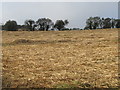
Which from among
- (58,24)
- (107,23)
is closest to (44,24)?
(58,24)

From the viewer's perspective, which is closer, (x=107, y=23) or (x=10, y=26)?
(x=10, y=26)

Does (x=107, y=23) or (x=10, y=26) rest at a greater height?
(x=107, y=23)

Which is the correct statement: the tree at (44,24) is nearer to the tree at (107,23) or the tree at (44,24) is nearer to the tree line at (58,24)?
the tree line at (58,24)

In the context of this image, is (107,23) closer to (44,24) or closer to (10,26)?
(44,24)

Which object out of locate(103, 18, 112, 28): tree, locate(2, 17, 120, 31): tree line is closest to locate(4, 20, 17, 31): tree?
locate(2, 17, 120, 31): tree line

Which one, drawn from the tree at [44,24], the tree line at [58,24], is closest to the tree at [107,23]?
the tree line at [58,24]

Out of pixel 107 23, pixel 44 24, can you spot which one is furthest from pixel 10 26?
pixel 107 23

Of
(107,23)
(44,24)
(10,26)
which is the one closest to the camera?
(10,26)

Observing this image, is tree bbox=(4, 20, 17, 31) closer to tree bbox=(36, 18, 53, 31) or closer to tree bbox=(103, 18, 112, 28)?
tree bbox=(36, 18, 53, 31)

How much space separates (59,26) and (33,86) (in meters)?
28.8

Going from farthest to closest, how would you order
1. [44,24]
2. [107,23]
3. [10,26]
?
1. [107,23]
2. [44,24]
3. [10,26]

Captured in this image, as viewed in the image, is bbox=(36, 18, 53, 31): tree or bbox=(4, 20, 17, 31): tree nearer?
bbox=(4, 20, 17, 31): tree

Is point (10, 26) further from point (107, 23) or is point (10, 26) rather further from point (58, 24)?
point (107, 23)

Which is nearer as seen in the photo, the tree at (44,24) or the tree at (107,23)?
the tree at (44,24)
